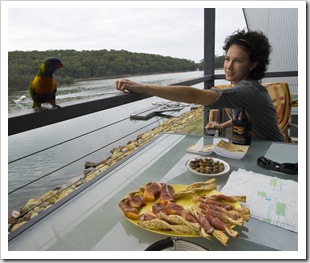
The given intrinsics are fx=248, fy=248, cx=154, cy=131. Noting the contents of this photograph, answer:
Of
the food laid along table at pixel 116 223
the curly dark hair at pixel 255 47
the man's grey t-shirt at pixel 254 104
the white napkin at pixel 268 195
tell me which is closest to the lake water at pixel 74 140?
the food laid along table at pixel 116 223

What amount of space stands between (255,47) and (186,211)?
5.05ft

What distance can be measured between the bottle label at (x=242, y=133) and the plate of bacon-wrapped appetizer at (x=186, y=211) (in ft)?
2.15

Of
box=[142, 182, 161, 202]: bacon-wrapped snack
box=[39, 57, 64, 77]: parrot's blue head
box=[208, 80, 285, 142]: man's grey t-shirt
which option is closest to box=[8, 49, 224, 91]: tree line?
box=[39, 57, 64, 77]: parrot's blue head

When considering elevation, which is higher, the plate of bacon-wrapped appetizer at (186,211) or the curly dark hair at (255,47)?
the curly dark hair at (255,47)

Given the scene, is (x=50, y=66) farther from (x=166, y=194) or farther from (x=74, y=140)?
(x=74, y=140)

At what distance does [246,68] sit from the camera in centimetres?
192

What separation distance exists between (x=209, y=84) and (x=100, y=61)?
1876 mm

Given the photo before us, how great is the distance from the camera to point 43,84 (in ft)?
4.17

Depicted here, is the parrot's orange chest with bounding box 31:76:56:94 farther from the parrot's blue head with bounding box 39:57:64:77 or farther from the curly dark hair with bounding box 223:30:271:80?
the curly dark hair with bounding box 223:30:271:80

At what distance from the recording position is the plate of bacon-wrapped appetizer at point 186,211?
2.46ft

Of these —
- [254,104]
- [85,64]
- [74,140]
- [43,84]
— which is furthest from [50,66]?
[74,140]

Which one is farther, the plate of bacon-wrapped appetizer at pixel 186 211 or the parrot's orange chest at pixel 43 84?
the parrot's orange chest at pixel 43 84

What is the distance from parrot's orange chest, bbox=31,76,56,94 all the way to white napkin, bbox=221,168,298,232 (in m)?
0.97

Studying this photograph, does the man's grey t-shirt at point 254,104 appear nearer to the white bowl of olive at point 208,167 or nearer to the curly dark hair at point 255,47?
the curly dark hair at point 255,47
